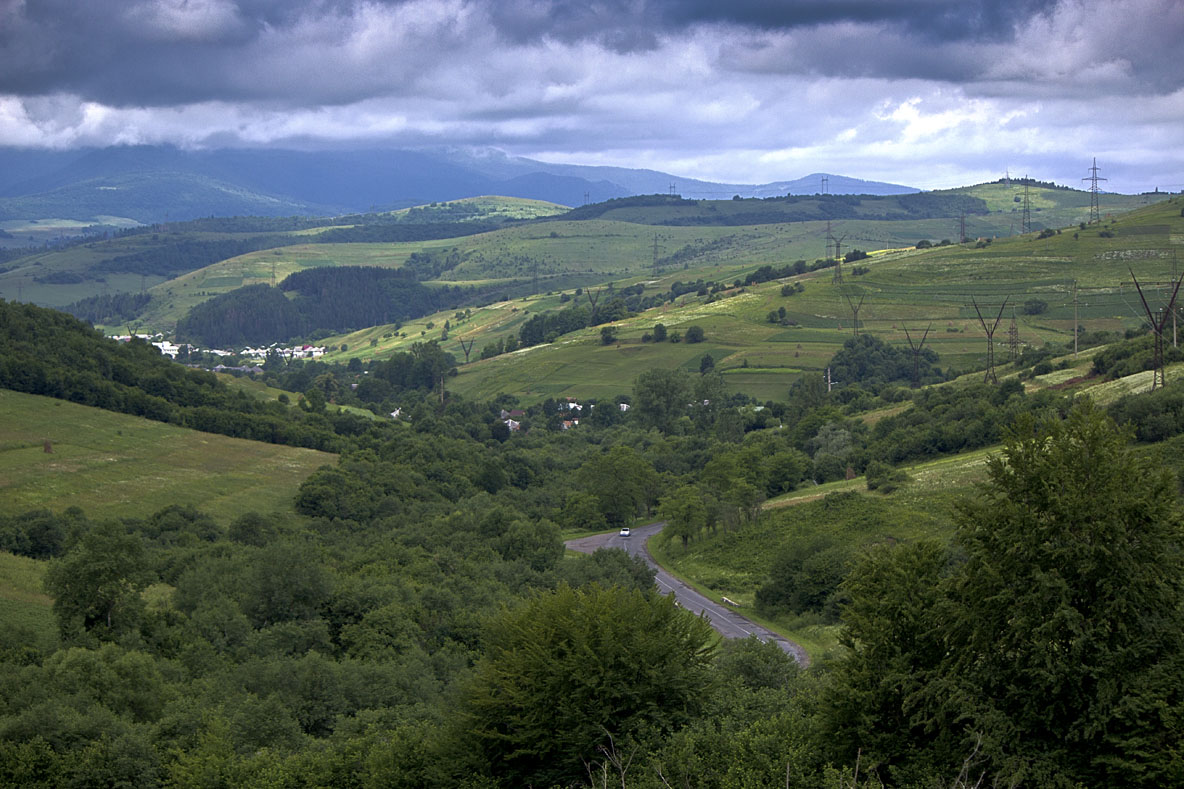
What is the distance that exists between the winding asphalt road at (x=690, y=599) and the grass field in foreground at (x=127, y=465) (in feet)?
96.8

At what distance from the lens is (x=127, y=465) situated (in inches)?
3880

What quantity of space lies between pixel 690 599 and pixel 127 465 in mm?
57095

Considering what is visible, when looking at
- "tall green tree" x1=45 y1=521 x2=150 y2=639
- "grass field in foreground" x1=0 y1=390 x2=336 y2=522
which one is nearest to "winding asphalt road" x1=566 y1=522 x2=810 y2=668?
"tall green tree" x1=45 y1=521 x2=150 y2=639

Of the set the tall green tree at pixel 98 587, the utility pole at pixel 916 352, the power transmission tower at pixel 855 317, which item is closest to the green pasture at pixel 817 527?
the tall green tree at pixel 98 587

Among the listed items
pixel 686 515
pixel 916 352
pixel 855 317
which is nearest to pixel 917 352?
pixel 916 352

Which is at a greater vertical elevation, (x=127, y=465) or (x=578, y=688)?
(x=578, y=688)

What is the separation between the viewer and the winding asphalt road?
6044cm

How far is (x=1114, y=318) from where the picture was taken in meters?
166

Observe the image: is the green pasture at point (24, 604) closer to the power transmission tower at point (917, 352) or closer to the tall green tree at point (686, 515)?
the tall green tree at point (686, 515)

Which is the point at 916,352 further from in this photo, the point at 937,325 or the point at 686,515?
the point at 686,515

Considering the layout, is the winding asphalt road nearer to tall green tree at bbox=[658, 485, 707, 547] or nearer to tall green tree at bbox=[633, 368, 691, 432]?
tall green tree at bbox=[658, 485, 707, 547]

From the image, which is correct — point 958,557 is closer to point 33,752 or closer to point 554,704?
point 554,704

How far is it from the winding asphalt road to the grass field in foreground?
96.8 ft

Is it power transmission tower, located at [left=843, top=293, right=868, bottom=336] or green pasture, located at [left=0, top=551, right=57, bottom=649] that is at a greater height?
power transmission tower, located at [left=843, top=293, right=868, bottom=336]
